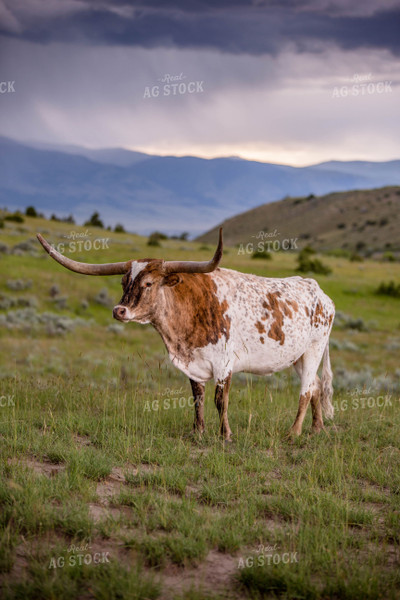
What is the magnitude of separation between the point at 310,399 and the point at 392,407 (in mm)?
2481

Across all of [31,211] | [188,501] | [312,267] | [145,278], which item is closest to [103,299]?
[312,267]

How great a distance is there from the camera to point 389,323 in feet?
Result: 90.1

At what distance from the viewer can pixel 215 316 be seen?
7359 mm

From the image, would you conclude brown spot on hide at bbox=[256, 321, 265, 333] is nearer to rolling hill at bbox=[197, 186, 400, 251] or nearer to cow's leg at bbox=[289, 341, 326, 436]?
cow's leg at bbox=[289, 341, 326, 436]

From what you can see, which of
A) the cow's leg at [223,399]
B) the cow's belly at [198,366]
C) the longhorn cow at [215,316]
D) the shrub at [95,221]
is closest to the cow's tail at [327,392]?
the longhorn cow at [215,316]

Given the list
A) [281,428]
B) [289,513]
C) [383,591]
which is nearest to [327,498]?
[289,513]

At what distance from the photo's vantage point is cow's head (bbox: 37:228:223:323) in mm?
6777

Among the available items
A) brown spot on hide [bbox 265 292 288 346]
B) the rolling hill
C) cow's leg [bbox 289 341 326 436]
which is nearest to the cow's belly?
brown spot on hide [bbox 265 292 288 346]

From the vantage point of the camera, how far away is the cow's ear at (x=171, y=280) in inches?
277

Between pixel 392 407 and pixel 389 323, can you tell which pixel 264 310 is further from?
pixel 389 323

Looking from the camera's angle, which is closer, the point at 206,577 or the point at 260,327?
the point at 206,577

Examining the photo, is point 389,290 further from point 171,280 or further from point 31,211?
point 31,211

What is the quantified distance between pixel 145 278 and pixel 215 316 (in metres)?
1.05

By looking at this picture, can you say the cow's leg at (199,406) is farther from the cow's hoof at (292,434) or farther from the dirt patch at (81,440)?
the dirt patch at (81,440)
